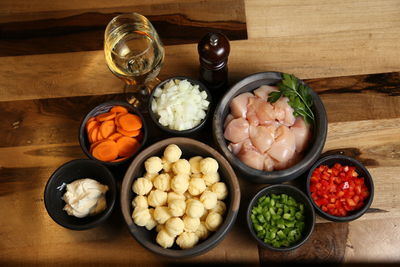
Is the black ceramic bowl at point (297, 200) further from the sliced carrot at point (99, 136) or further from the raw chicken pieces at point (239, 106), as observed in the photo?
the sliced carrot at point (99, 136)

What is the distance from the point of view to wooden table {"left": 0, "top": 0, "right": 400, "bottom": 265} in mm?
1466

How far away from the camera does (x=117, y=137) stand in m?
1.46

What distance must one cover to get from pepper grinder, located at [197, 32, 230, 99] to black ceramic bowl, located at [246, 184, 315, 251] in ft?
1.40

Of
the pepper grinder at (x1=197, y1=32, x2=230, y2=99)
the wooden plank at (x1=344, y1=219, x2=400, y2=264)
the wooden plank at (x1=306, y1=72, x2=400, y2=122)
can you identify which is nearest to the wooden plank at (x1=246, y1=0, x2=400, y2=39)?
the wooden plank at (x1=306, y1=72, x2=400, y2=122)

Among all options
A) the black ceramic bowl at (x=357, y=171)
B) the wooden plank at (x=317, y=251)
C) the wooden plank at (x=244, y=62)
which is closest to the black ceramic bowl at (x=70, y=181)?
the wooden plank at (x=244, y=62)

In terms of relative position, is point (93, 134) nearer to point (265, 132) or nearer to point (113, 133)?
point (113, 133)

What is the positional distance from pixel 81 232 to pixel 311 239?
800 mm

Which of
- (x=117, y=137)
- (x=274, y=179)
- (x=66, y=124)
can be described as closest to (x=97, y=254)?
(x=117, y=137)

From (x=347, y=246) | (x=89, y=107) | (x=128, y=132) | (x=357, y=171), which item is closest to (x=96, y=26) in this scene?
(x=89, y=107)

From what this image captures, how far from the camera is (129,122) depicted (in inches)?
57.2

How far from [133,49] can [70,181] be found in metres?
0.52

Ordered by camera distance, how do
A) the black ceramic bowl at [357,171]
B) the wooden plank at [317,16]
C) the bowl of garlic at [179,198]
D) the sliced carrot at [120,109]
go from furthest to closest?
the wooden plank at [317,16] < the sliced carrot at [120,109] < the black ceramic bowl at [357,171] < the bowl of garlic at [179,198]

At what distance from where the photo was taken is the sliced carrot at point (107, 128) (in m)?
1.46

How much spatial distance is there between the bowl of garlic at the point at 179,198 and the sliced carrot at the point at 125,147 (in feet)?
0.28
